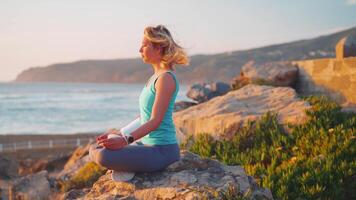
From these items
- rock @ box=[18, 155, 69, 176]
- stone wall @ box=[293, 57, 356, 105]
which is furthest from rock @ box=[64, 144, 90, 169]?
stone wall @ box=[293, 57, 356, 105]

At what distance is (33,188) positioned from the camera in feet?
33.2

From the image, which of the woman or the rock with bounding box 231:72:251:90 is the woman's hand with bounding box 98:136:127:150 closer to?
the woman

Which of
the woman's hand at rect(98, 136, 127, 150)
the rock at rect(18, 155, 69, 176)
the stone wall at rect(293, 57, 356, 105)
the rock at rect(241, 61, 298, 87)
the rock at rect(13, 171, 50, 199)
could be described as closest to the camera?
the woman's hand at rect(98, 136, 127, 150)

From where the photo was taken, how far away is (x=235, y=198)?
3.81m

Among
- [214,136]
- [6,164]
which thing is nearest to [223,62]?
[6,164]

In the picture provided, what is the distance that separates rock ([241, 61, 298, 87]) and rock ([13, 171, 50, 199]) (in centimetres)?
563

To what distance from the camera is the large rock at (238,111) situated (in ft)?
27.8

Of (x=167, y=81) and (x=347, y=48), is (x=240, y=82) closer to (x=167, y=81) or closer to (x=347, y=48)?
(x=347, y=48)

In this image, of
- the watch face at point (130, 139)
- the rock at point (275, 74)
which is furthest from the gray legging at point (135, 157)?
the rock at point (275, 74)

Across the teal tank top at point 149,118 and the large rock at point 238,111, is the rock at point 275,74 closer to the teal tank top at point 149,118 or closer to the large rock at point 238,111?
the large rock at point 238,111

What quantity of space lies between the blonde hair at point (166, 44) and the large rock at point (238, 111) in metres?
4.53

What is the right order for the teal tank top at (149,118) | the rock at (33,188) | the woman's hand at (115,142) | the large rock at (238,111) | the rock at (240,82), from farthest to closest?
the rock at (240,82) < the rock at (33,188) < the large rock at (238,111) < the teal tank top at (149,118) < the woman's hand at (115,142)

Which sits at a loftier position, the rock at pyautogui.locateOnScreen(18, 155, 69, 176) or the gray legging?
the gray legging

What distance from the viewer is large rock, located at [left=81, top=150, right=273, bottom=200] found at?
12.8 feet
